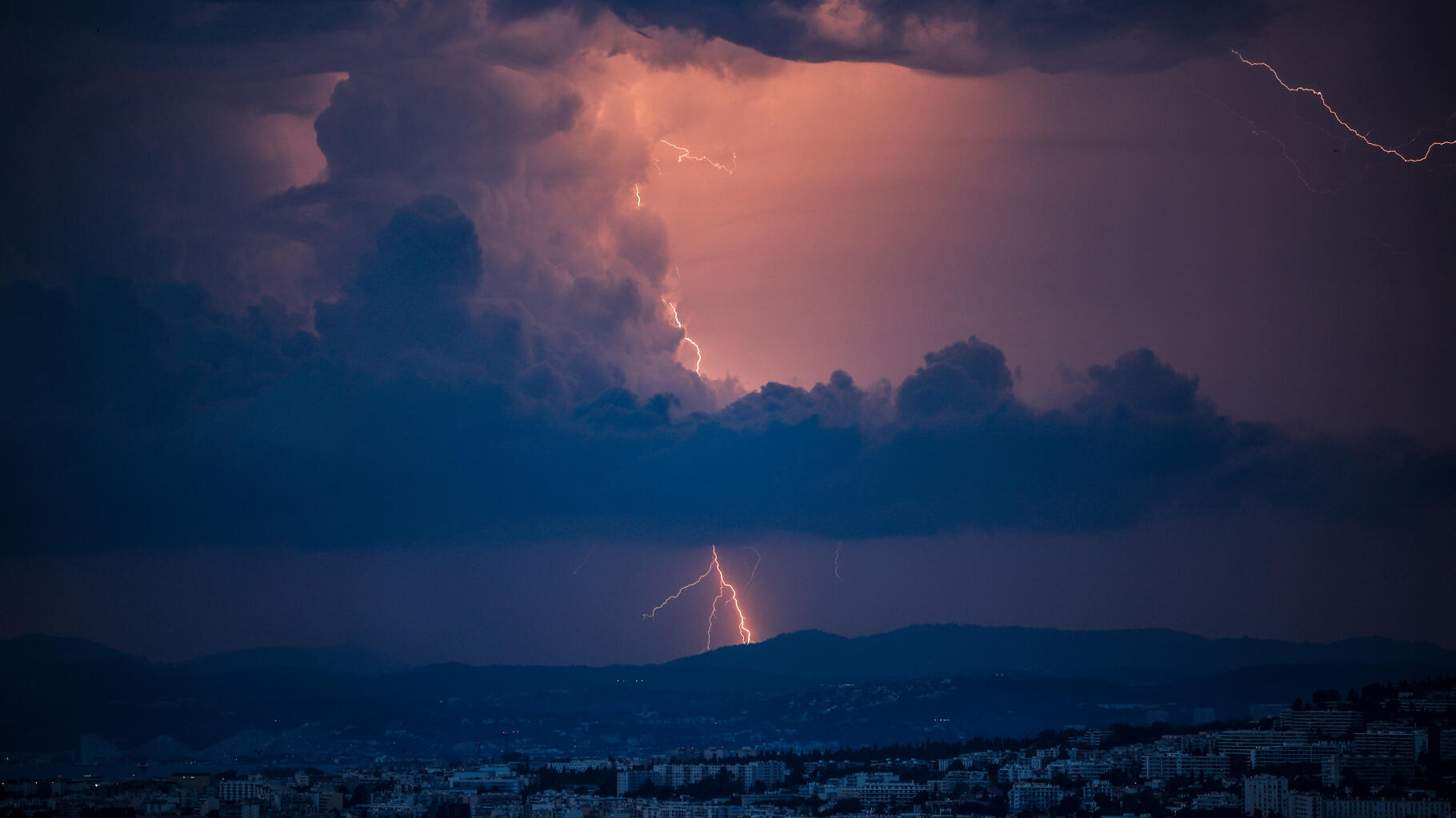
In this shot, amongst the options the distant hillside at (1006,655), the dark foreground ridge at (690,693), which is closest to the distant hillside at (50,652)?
the dark foreground ridge at (690,693)

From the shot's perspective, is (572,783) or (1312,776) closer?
(1312,776)

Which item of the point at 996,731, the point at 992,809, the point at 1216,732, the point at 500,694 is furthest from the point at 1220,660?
the point at 992,809

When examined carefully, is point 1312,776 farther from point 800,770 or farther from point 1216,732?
point 800,770

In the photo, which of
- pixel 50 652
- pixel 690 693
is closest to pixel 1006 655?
pixel 690 693

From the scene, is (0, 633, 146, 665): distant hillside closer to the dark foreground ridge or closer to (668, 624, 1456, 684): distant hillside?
the dark foreground ridge

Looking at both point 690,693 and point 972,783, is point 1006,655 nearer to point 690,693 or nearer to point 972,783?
point 690,693

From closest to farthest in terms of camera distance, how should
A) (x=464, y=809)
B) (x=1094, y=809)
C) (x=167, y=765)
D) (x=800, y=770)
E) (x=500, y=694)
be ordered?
(x=1094, y=809)
(x=464, y=809)
(x=800, y=770)
(x=167, y=765)
(x=500, y=694)
